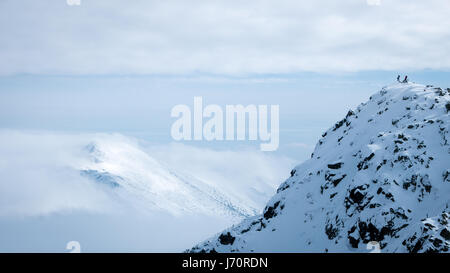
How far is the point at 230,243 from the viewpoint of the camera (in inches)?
3516

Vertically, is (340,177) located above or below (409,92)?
below

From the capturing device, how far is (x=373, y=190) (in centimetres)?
7331

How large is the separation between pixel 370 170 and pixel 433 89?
2322cm

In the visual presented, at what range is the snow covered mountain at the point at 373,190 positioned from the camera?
68.0 meters

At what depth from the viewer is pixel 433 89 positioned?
288 ft

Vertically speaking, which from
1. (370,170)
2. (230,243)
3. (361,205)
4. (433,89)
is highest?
(433,89)

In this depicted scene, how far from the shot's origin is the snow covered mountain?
68000 mm
